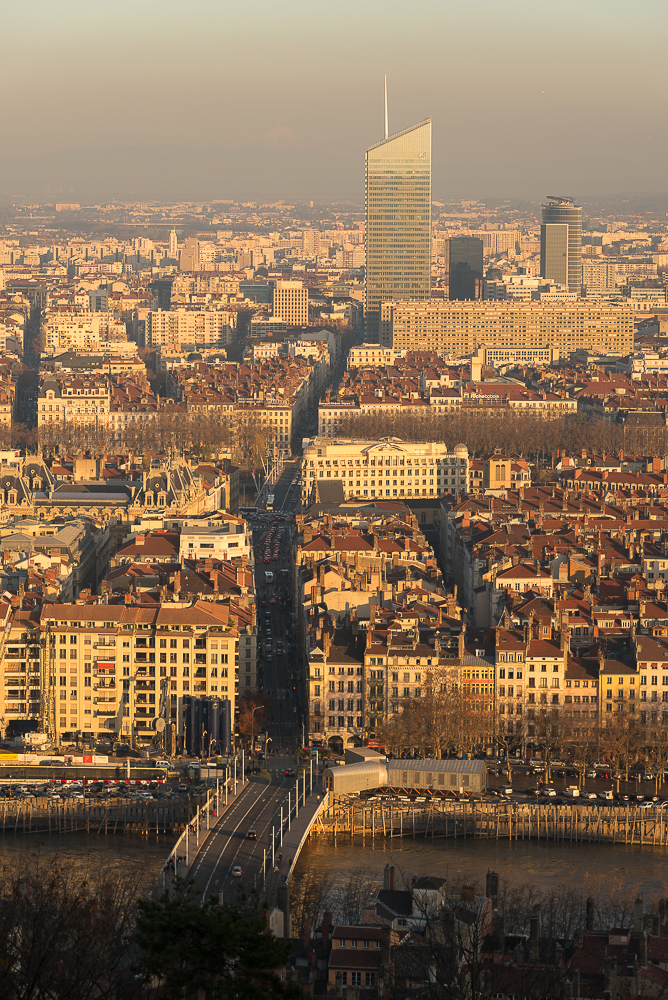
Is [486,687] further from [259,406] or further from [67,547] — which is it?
[259,406]

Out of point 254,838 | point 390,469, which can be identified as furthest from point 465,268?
point 254,838

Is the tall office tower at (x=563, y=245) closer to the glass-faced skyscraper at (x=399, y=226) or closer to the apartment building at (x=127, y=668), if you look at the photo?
Result: the glass-faced skyscraper at (x=399, y=226)

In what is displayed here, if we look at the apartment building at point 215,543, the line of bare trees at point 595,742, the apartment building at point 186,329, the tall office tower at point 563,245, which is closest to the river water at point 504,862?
the line of bare trees at point 595,742

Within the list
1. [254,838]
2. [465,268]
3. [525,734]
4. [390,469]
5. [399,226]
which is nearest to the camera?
[254,838]

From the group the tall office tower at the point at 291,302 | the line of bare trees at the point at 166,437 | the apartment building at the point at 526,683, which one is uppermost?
the tall office tower at the point at 291,302

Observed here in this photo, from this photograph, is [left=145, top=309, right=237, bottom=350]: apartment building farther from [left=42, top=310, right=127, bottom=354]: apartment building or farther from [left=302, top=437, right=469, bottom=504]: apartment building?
[left=302, top=437, right=469, bottom=504]: apartment building

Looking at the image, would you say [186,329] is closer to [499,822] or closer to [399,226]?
[399,226]

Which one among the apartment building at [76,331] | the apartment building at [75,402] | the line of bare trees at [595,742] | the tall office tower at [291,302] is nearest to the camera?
the line of bare trees at [595,742]
